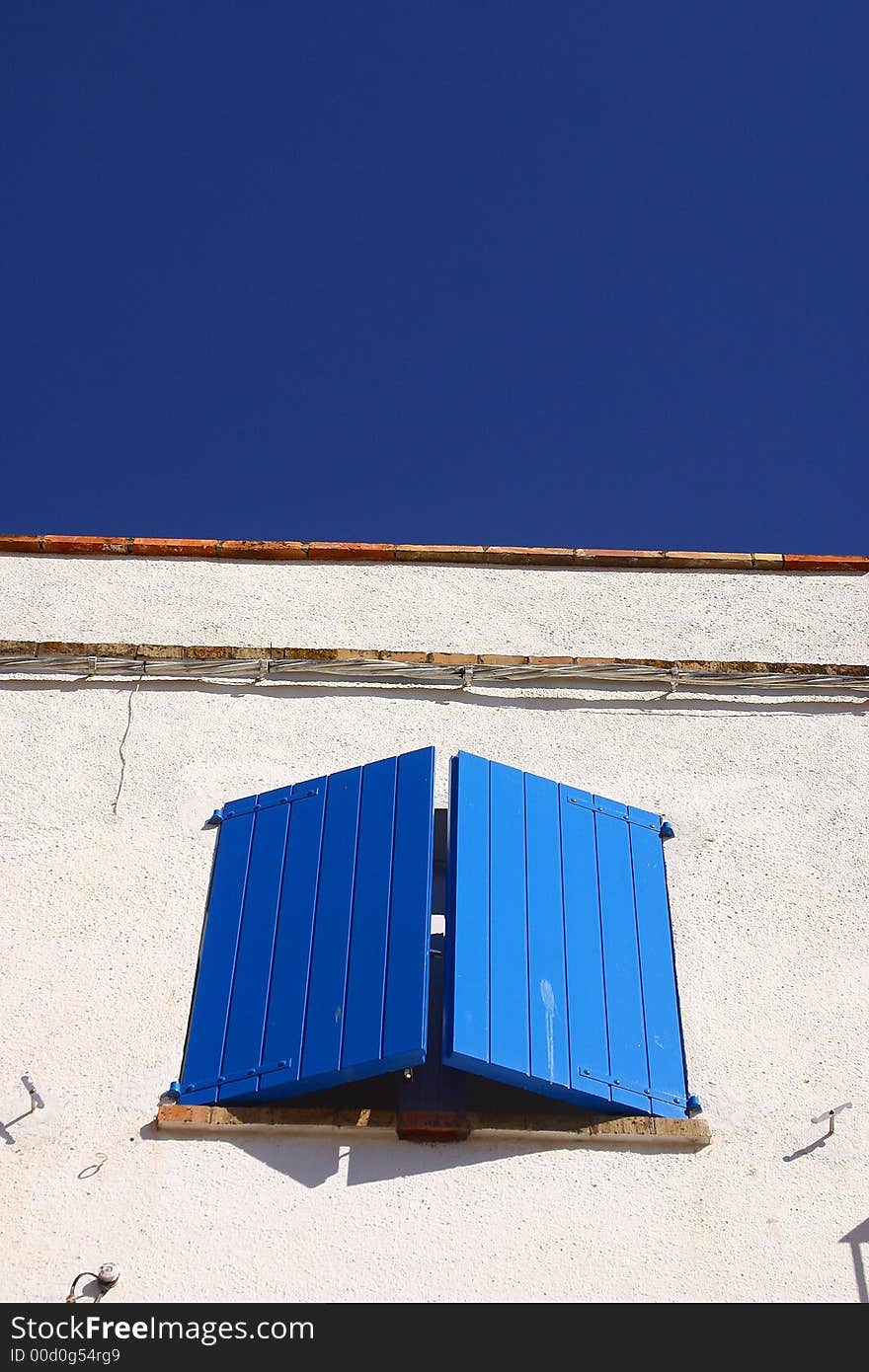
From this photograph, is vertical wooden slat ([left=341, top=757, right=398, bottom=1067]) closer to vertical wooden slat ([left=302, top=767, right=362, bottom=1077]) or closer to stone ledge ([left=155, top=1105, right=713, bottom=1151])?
vertical wooden slat ([left=302, top=767, right=362, bottom=1077])

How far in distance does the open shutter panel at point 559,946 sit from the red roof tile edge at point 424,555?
1739 mm

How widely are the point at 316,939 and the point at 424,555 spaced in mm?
2540

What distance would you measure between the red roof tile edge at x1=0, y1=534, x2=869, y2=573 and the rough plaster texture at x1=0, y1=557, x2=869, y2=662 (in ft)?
0.16

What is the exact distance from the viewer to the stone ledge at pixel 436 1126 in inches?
183

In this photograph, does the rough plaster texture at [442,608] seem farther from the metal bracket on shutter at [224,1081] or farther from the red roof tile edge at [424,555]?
the metal bracket on shutter at [224,1081]

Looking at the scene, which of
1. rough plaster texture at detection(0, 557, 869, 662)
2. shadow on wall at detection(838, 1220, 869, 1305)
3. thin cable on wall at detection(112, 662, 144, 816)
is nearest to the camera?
shadow on wall at detection(838, 1220, 869, 1305)

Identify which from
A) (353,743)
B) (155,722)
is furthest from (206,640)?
(353,743)

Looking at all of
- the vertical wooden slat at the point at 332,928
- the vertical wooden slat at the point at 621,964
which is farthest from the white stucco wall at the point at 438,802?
the vertical wooden slat at the point at 332,928

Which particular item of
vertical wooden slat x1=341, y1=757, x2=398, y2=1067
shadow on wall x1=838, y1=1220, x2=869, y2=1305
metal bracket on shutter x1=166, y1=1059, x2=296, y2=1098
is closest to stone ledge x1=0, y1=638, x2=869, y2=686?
vertical wooden slat x1=341, y1=757, x2=398, y2=1067

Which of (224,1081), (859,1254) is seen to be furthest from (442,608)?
(859,1254)

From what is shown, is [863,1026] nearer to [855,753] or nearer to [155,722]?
[855,753]

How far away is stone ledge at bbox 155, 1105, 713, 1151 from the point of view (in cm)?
464

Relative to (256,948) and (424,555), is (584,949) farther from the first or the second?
(424,555)
